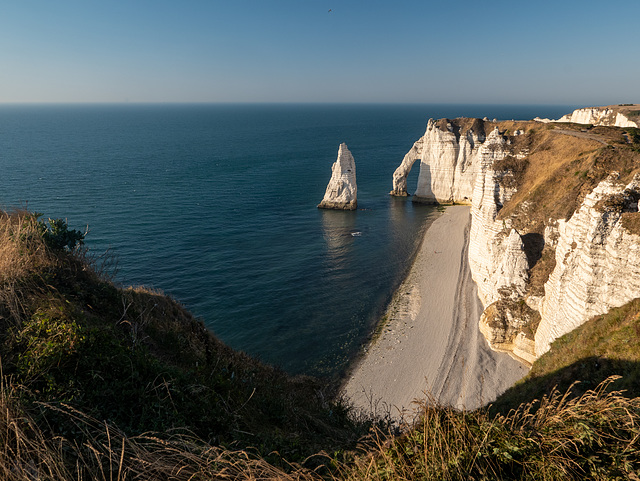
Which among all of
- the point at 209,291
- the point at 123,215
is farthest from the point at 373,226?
the point at 123,215

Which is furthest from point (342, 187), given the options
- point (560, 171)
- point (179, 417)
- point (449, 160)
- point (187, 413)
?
point (179, 417)

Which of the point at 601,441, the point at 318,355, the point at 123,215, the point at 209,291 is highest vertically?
the point at 601,441

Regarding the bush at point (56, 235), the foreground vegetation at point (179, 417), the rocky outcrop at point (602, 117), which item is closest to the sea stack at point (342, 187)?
the rocky outcrop at point (602, 117)

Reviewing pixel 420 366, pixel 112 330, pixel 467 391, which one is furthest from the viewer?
pixel 420 366

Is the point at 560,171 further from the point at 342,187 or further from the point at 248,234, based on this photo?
the point at 342,187

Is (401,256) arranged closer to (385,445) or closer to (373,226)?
(373,226)

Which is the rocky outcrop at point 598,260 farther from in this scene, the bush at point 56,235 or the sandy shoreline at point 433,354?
the bush at point 56,235
